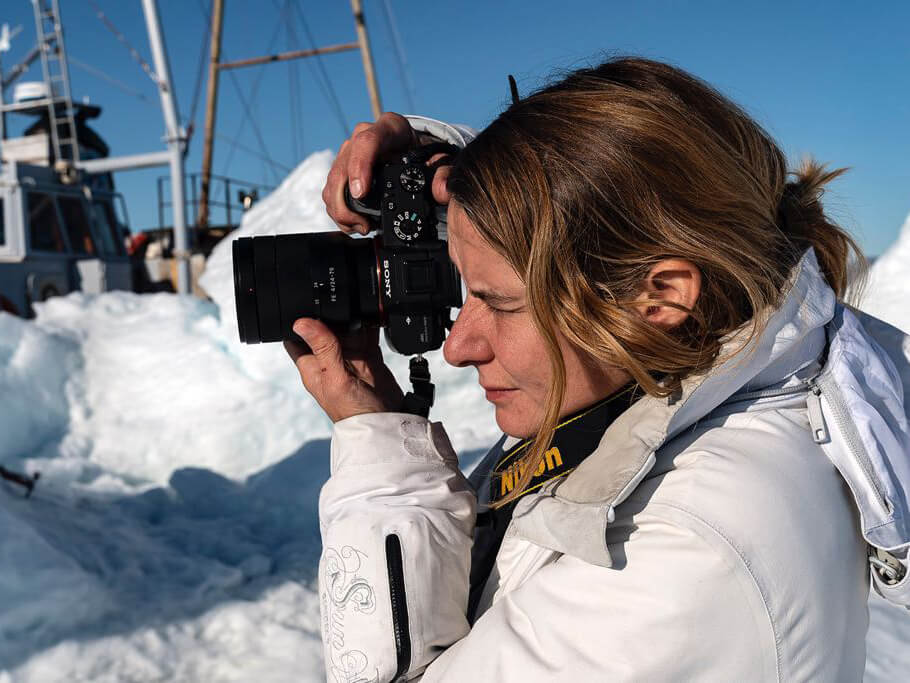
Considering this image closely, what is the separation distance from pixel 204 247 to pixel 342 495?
8.94 meters

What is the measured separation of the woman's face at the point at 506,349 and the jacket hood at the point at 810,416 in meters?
0.09

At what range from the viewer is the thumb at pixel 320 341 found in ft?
3.64

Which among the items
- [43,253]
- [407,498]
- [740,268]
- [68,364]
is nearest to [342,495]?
[407,498]

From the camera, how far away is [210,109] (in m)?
8.46

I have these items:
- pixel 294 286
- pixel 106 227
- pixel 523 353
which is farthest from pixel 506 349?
pixel 106 227

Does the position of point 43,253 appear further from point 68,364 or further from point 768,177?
point 768,177

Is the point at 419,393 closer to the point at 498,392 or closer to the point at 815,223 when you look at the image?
the point at 498,392

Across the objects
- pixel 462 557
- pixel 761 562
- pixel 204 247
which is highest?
pixel 761 562

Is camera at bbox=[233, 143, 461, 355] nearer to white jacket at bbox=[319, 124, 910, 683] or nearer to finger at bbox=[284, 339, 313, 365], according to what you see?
finger at bbox=[284, 339, 313, 365]

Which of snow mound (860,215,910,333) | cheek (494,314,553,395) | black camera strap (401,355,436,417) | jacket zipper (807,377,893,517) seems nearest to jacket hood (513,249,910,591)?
jacket zipper (807,377,893,517)

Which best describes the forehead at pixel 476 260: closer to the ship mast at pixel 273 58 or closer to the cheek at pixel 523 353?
the cheek at pixel 523 353

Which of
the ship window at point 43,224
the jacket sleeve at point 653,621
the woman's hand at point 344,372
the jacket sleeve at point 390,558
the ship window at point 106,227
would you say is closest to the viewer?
the jacket sleeve at point 653,621

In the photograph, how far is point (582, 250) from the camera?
0.77 meters

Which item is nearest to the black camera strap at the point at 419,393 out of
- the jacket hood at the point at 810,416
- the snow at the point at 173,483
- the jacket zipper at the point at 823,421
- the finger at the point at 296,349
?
the finger at the point at 296,349
